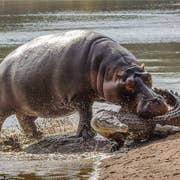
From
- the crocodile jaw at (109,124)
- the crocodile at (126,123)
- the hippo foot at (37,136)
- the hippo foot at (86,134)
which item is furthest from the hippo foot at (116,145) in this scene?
the hippo foot at (37,136)

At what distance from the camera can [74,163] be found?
323 inches

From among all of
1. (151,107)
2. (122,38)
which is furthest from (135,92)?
(122,38)

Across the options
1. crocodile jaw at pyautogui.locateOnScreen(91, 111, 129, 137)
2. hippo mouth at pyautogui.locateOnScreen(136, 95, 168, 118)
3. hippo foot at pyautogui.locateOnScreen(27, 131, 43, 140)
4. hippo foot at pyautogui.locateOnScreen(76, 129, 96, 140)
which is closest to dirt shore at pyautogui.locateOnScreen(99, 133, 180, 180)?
crocodile jaw at pyautogui.locateOnScreen(91, 111, 129, 137)

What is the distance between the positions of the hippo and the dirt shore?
76 cm

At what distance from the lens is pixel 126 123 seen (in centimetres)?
852

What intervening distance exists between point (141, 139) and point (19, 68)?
229cm

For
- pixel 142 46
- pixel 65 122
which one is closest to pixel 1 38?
pixel 142 46

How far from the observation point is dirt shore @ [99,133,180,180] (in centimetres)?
687

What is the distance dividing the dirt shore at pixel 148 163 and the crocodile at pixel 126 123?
0.31 meters

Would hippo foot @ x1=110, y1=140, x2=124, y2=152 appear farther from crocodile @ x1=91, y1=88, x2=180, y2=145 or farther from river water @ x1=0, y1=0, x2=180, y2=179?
river water @ x1=0, y1=0, x2=180, y2=179

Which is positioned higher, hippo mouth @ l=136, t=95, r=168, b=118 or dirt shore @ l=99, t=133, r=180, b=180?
hippo mouth @ l=136, t=95, r=168, b=118

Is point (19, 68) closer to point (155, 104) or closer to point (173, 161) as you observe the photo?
point (155, 104)

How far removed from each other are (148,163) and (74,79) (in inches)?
92.5

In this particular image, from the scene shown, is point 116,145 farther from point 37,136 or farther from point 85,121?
point 37,136
